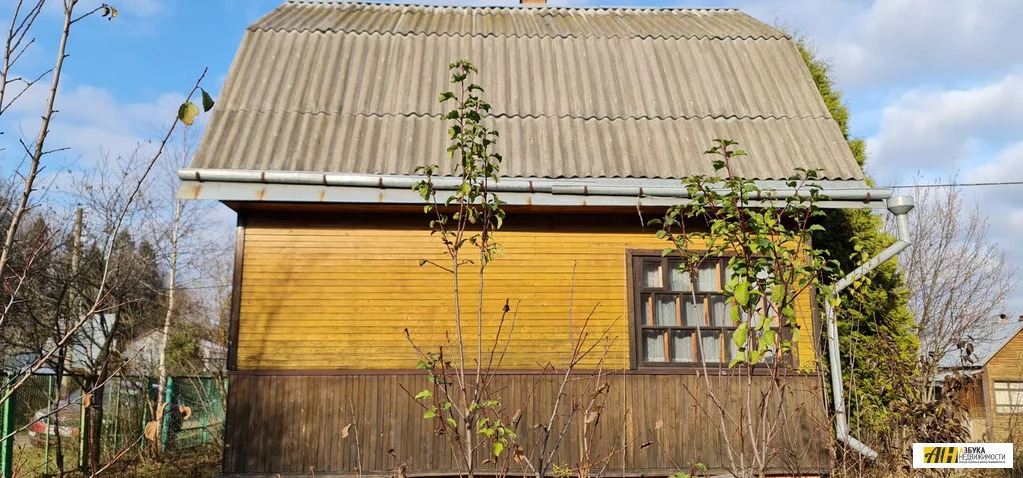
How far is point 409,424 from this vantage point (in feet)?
22.1

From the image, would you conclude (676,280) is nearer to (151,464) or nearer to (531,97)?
(531,97)

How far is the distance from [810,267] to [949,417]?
4.33m

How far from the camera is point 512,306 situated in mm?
7012

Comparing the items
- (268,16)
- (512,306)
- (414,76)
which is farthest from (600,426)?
(268,16)

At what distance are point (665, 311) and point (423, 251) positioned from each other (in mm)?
2399

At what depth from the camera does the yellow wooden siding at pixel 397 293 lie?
22.5ft

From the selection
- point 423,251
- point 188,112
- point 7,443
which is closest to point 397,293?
point 423,251

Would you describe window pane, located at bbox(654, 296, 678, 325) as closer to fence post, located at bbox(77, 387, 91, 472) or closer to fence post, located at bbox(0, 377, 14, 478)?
fence post, located at bbox(0, 377, 14, 478)

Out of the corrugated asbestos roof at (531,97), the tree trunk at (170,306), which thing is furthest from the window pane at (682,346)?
the tree trunk at (170,306)

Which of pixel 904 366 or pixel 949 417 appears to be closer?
pixel 949 417

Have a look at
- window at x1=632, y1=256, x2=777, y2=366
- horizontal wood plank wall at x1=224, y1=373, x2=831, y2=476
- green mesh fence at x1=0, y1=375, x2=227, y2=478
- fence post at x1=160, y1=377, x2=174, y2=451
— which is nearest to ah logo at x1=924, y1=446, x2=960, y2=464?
horizontal wood plank wall at x1=224, y1=373, x2=831, y2=476

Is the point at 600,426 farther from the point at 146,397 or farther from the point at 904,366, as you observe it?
the point at 146,397

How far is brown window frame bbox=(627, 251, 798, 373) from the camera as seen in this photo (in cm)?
705

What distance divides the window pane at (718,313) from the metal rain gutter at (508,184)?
3.55ft
